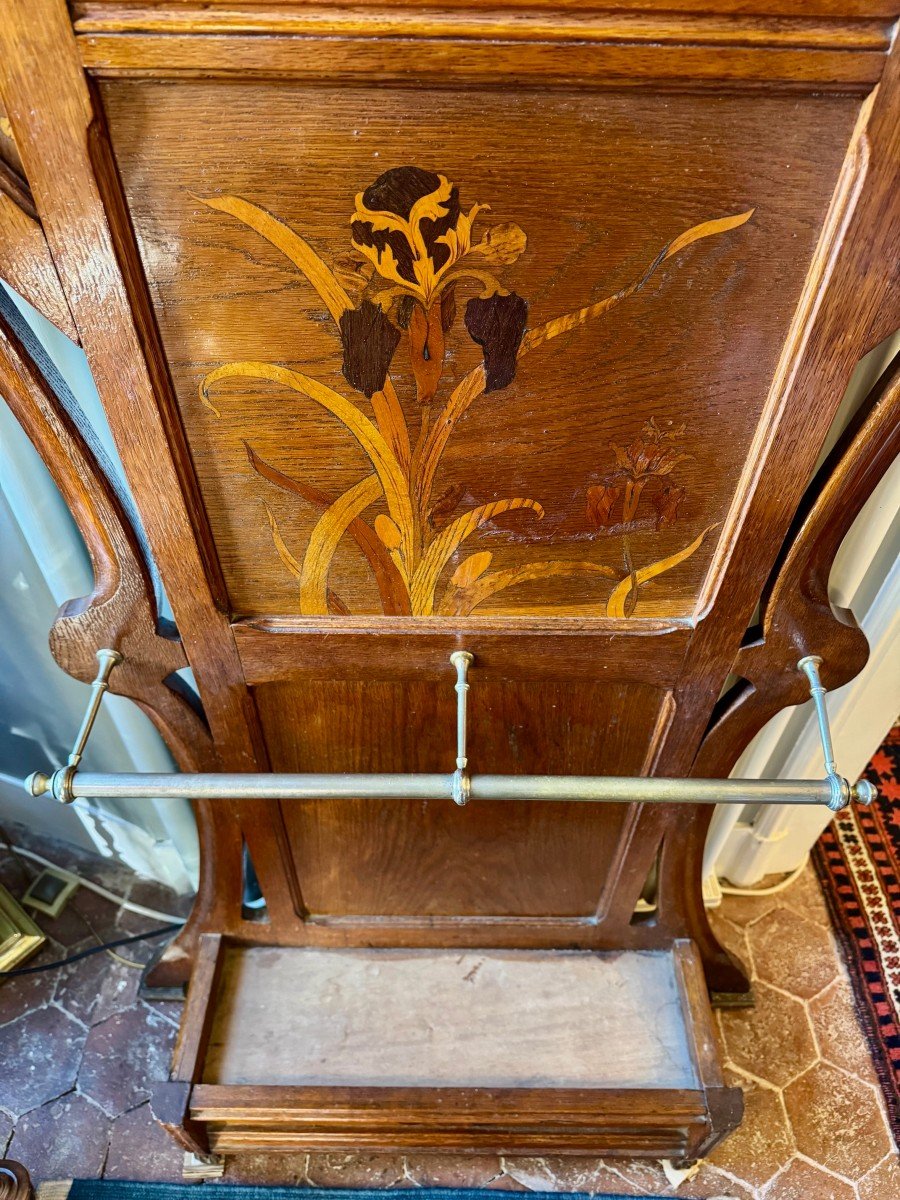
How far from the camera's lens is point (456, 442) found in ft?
2.34

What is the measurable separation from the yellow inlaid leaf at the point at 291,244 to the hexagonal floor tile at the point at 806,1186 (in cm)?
128

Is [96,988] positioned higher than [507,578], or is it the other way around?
[507,578]

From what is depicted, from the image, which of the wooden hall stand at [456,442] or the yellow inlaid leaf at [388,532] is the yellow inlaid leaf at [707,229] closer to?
the wooden hall stand at [456,442]

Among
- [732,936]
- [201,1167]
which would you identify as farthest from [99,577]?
[732,936]

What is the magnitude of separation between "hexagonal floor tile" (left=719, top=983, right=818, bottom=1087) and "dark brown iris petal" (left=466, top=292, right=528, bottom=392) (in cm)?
114

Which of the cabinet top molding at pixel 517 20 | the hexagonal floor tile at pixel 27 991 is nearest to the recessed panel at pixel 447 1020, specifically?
the hexagonal floor tile at pixel 27 991

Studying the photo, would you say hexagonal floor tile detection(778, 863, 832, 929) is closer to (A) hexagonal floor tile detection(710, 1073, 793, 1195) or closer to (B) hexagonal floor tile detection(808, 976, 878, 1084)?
(B) hexagonal floor tile detection(808, 976, 878, 1084)

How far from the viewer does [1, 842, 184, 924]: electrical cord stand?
1.46 m

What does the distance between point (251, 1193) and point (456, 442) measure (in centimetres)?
107

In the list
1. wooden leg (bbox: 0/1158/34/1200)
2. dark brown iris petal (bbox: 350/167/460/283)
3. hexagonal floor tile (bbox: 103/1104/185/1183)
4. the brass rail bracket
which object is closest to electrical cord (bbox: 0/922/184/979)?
hexagonal floor tile (bbox: 103/1104/185/1183)

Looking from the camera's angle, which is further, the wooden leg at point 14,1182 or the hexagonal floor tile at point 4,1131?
the hexagonal floor tile at point 4,1131

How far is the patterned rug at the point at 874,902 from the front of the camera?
134 cm

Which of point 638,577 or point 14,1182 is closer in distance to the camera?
point 638,577

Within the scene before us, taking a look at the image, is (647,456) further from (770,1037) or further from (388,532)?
(770,1037)
